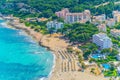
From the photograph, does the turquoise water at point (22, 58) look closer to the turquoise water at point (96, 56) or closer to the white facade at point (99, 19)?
the turquoise water at point (96, 56)

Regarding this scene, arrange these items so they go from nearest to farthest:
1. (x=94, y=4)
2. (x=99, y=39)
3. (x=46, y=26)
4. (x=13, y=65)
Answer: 1. (x=13, y=65)
2. (x=99, y=39)
3. (x=46, y=26)
4. (x=94, y=4)

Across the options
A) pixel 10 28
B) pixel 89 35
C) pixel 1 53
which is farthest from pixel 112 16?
pixel 1 53

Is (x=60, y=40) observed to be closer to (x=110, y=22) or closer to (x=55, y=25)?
(x=55, y=25)

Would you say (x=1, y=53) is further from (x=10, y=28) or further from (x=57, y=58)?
(x=10, y=28)

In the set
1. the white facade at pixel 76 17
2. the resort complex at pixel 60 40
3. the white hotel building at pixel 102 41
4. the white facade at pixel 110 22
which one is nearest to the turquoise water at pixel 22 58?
the resort complex at pixel 60 40

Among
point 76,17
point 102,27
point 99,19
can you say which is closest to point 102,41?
point 102,27
